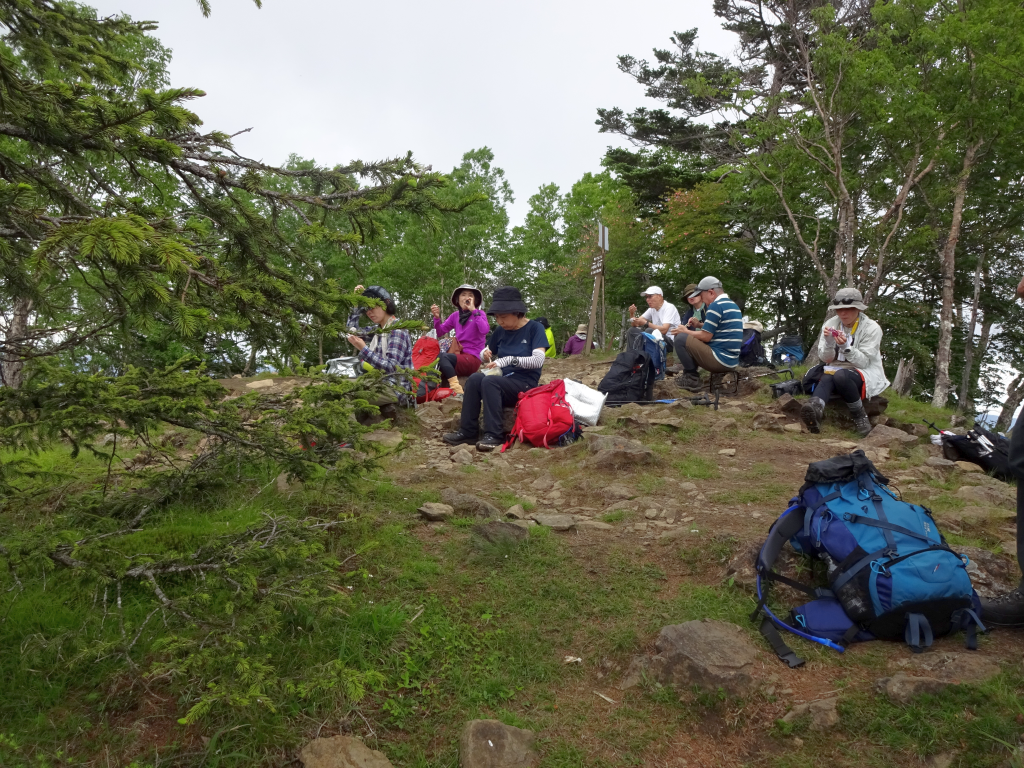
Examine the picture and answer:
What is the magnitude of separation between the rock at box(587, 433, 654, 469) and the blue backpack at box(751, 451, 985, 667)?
228cm

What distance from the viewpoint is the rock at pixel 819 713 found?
2500 mm

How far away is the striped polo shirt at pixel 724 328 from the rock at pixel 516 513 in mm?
5357

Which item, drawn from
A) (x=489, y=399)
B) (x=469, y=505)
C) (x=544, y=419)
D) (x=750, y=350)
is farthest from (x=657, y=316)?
(x=469, y=505)

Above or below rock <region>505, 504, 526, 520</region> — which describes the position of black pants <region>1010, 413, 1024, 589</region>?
above

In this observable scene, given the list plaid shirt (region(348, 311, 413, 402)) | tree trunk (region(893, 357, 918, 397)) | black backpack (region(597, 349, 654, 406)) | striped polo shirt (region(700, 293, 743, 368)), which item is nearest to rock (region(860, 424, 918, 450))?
striped polo shirt (region(700, 293, 743, 368))

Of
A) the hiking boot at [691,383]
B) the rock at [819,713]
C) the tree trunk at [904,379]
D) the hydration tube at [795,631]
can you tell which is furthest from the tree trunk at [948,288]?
the rock at [819,713]

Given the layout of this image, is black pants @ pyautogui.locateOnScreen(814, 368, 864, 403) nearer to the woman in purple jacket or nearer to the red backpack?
the red backpack

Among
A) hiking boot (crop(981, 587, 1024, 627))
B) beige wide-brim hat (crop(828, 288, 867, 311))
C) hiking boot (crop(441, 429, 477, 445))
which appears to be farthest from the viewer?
beige wide-brim hat (crop(828, 288, 867, 311))

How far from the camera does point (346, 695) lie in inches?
105

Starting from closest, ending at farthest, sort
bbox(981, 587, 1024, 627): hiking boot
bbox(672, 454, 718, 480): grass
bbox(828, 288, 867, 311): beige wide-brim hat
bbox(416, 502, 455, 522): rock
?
bbox(981, 587, 1024, 627): hiking boot → bbox(416, 502, 455, 522): rock → bbox(672, 454, 718, 480): grass → bbox(828, 288, 867, 311): beige wide-brim hat

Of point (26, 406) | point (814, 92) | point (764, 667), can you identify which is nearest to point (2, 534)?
point (26, 406)

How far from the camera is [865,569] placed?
2.94 metres

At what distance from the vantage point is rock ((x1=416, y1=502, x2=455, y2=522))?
4.42m

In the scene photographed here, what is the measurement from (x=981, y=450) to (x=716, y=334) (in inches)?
142
